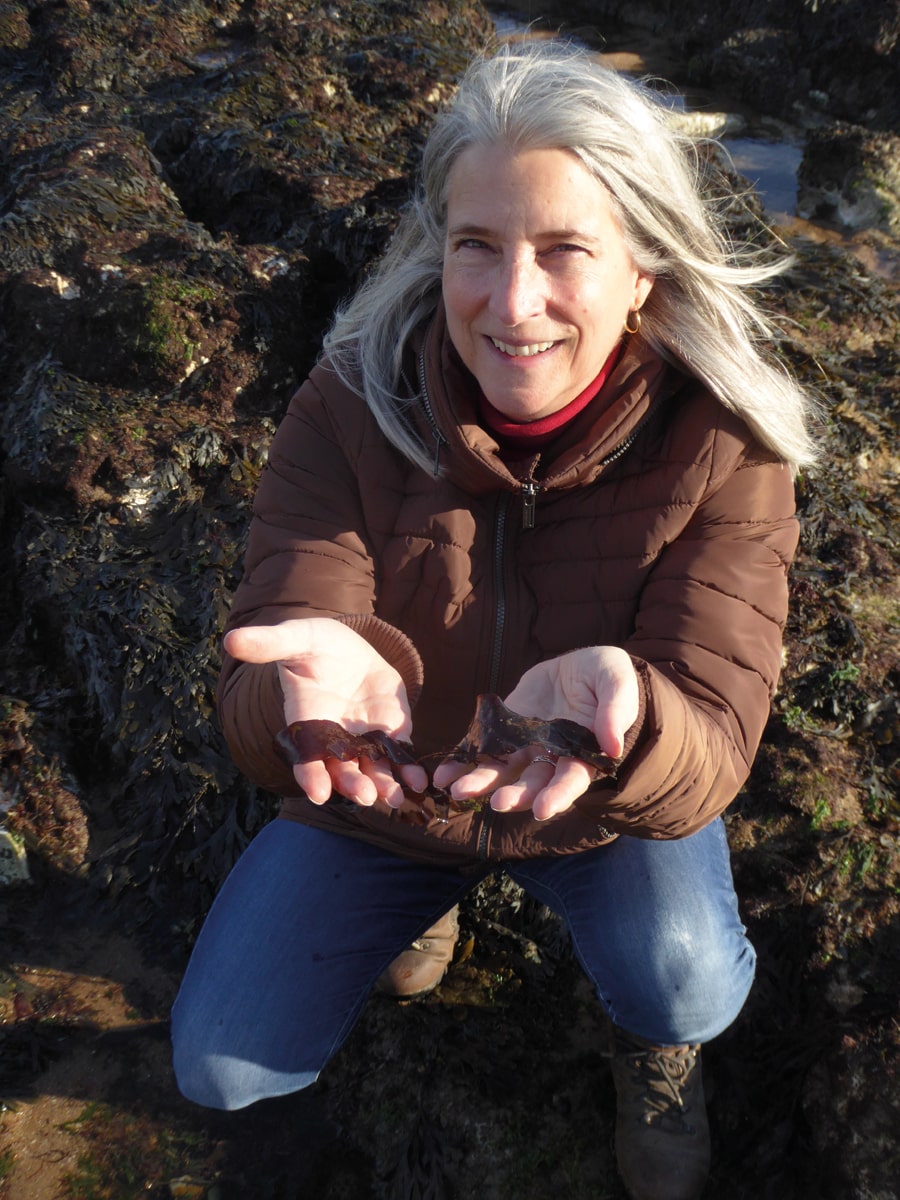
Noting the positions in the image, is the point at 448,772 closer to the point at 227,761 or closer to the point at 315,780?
the point at 315,780

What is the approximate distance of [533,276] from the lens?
1883 millimetres

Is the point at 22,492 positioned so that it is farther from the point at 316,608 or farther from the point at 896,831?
the point at 896,831

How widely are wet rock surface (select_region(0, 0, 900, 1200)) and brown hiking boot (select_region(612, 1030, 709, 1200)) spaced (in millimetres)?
112

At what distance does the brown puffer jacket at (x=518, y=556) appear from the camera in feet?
6.51

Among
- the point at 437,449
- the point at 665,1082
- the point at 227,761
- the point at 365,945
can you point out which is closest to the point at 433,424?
the point at 437,449

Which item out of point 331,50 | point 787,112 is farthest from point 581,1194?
point 787,112

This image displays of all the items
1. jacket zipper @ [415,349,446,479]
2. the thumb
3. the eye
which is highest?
the eye

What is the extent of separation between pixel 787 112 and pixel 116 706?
740 centimetres

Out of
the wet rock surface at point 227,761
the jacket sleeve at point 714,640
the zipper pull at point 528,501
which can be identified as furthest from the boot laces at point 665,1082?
the zipper pull at point 528,501

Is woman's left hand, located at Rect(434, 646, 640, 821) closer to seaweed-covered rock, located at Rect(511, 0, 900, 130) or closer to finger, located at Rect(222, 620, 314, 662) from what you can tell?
finger, located at Rect(222, 620, 314, 662)

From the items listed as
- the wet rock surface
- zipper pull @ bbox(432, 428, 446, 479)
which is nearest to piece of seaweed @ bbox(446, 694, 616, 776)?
zipper pull @ bbox(432, 428, 446, 479)

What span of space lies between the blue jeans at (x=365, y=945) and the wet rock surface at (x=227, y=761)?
13.5 inches

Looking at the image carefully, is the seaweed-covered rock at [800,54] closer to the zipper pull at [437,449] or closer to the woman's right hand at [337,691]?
the zipper pull at [437,449]

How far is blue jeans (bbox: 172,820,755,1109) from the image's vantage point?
2139 mm
